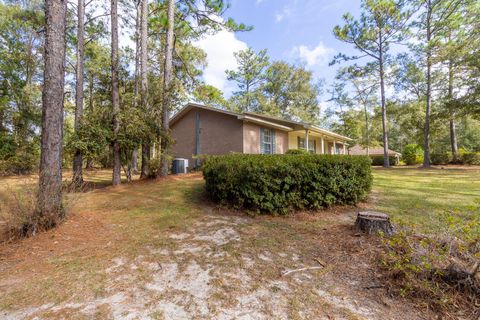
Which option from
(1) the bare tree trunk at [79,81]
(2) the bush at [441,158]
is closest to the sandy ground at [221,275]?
(1) the bare tree trunk at [79,81]

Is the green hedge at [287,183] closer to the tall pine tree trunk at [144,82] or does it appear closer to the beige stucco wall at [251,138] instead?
the tall pine tree trunk at [144,82]

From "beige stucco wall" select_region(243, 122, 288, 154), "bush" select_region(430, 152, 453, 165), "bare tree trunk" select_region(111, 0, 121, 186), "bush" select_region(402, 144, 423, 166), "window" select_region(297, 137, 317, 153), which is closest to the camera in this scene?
"bare tree trunk" select_region(111, 0, 121, 186)

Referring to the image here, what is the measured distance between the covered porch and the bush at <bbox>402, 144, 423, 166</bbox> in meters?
7.29

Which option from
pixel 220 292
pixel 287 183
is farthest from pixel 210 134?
pixel 220 292

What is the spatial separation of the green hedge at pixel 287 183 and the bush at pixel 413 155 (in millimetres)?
25817

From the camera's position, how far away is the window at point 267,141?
550 inches

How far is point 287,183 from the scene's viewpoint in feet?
16.6

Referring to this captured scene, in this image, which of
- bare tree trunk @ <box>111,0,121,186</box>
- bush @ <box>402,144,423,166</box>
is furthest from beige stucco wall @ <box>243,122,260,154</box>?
bush @ <box>402,144,423,166</box>

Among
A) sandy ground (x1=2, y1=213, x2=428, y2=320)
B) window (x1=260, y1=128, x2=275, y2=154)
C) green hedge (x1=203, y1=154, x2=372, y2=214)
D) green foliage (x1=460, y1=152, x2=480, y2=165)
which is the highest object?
window (x1=260, y1=128, x2=275, y2=154)

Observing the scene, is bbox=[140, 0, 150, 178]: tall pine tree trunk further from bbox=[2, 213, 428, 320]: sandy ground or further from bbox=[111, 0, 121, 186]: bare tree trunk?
bbox=[2, 213, 428, 320]: sandy ground

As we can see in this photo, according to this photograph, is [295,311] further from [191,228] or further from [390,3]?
[390,3]

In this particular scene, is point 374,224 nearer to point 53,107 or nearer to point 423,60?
point 53,107

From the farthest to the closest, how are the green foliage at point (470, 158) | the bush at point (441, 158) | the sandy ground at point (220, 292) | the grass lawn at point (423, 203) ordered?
1. the bush at point (441, 158)
2. the green foliage at point (470, 158)
3. the grass lawn at point (423, 203)
4. the sandy ground at point (220, 292)

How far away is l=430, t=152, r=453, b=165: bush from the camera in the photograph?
2067 centimetres
